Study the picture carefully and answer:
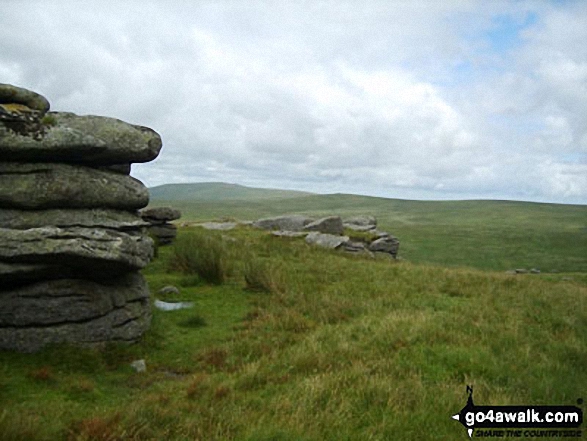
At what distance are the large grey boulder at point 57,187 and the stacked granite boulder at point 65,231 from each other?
0.08 ft

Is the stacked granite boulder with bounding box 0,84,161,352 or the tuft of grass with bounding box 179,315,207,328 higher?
the stacked granite boulder with bounding box 0,84,161,352

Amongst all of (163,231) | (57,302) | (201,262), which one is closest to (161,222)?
(163,231)

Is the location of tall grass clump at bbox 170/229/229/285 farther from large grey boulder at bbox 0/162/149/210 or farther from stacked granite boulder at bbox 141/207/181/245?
large grey boulder at bbox 0/162/149/210

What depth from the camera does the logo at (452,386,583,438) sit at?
7.10 metres

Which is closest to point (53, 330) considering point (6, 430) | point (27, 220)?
point (27, 220)

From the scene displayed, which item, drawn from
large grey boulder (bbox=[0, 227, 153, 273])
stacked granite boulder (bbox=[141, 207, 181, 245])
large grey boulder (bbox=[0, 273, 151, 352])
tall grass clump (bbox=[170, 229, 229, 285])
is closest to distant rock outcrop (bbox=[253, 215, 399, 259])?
stacked granite boulder (bbox=[141, 207, 181, 245])

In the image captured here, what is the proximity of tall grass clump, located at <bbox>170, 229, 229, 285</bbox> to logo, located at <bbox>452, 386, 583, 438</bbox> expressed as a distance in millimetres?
12972

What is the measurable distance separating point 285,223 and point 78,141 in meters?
34.7

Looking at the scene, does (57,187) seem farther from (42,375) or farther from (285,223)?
(285,223)

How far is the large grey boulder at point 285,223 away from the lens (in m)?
44.9

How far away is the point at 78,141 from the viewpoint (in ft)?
39.7

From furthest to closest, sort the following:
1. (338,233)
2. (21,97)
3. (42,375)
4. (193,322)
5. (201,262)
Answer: (338,233), (201,262), (193,322), (21,97), (42,375)

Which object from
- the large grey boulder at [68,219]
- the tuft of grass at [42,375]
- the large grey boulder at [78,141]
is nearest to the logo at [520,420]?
the tuft of grass at [42,375]

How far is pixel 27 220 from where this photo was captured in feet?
37.7
